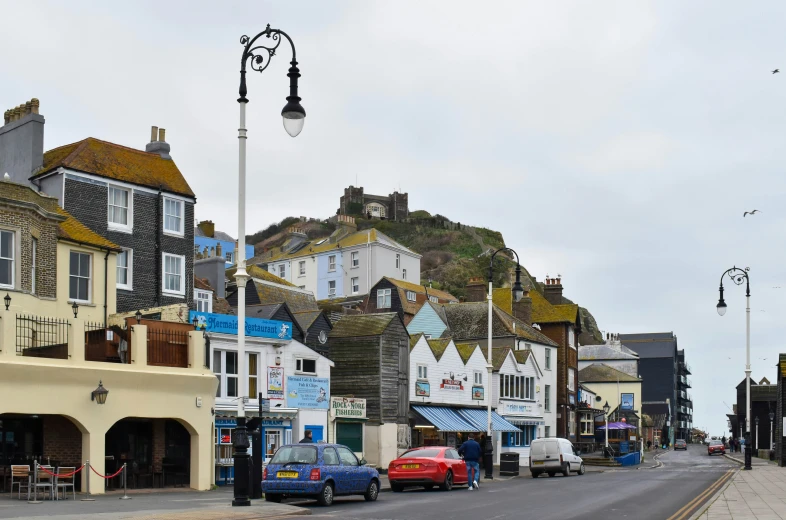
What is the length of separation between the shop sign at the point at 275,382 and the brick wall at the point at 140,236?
5224 millimetres

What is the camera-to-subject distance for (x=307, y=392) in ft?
132

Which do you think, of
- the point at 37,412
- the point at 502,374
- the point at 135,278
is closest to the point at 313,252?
the point at 502,374

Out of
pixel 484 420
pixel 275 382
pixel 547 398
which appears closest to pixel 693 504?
pixel 275 382

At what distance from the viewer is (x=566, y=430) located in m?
70.1

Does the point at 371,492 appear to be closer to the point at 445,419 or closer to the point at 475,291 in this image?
the point at 445,419

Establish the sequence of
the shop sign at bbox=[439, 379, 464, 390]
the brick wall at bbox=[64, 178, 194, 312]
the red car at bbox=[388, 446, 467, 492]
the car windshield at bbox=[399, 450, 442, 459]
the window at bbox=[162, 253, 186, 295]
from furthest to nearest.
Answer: the shop sign at bbox=[439, 379, 464, 390] < the window at bbox=[162, 253, 186, 295] < the brick wall at bbox=[64, 178, 194, 312] < the car windshield at bbox=[399, 450, 442, 459] < the red car at bbox=[388, 446, 467, 492]

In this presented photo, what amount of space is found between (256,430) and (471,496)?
763 centimetres

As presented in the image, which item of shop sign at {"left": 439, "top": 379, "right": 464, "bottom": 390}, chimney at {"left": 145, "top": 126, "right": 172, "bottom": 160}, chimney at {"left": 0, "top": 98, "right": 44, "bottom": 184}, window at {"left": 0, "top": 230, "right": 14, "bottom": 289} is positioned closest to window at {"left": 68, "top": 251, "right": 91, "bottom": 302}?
window at {"left": 0, "top": 230, "right": 14, "bottom": 289}

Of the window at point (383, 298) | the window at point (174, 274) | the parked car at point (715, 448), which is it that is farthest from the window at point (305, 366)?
the parked car at point (715, 448)

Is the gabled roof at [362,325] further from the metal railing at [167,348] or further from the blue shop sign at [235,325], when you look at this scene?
the metal railing at [167,348]

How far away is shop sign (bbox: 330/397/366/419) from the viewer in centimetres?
4206

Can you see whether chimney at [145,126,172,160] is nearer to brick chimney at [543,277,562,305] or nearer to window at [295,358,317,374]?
window at [295,358,317,374]

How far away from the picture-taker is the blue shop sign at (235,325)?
34.4 m

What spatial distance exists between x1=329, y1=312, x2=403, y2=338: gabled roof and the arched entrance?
16.1 m
